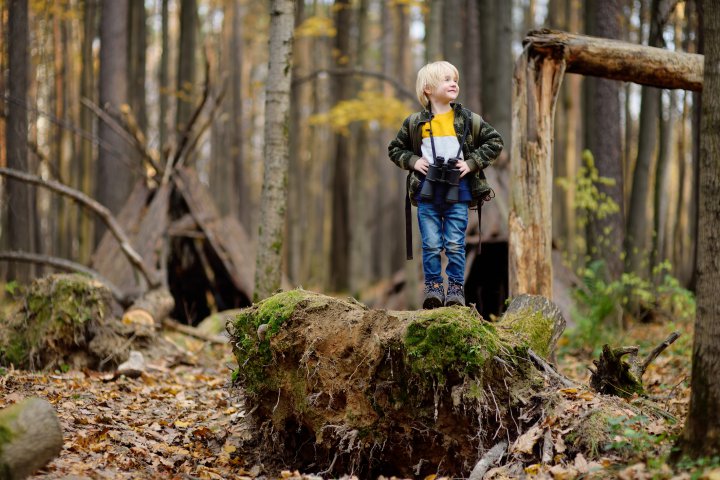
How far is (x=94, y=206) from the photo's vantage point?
29.6 ft

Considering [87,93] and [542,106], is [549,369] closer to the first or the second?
[542,106]

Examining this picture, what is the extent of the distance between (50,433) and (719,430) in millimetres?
3655

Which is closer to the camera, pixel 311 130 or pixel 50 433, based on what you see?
pixel 50 433

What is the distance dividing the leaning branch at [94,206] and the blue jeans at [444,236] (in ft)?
17.5

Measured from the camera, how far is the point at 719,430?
3.49m

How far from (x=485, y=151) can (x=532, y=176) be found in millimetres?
1682

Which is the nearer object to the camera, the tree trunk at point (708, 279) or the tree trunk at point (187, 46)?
the tree trunk at point (708, 279)

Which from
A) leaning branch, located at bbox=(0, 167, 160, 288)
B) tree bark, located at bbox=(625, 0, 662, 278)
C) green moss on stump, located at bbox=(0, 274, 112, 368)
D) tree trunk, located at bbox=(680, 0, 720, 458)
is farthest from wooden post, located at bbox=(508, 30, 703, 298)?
leaning branch, located at bbox=(0, 167, 160, 288)

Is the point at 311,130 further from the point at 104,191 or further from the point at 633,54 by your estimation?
the point at 633,54

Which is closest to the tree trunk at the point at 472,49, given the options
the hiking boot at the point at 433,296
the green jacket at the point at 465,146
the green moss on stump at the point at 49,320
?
the green jacket at the point at 465,146

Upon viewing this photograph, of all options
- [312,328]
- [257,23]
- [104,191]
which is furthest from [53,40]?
[312,328]

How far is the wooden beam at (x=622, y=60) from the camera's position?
22.8 feet

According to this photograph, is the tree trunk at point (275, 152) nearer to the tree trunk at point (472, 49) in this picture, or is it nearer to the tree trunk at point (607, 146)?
the tree trunk at point (607, 146)

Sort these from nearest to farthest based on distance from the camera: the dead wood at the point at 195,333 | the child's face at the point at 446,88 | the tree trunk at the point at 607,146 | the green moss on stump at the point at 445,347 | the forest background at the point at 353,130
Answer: the green moss on stump at the point at 445,347 < the child's face at the point at 446,88 < the dead wood at the point at 195,333 < the tree trunk at the point at 607,146 < the forest background at the point at 353,130
